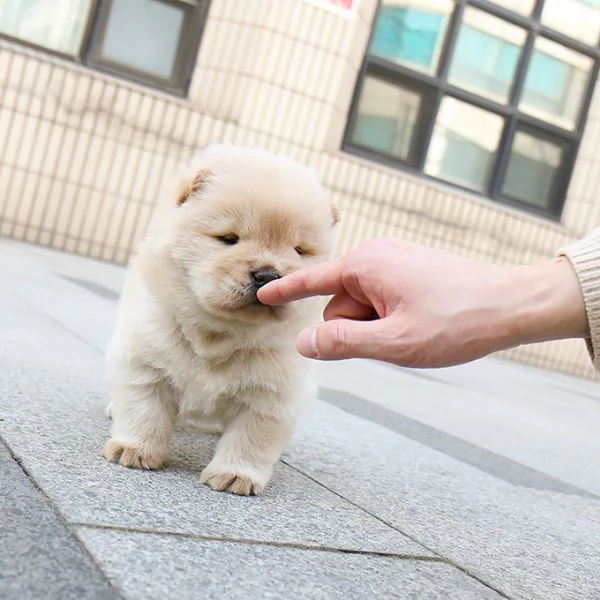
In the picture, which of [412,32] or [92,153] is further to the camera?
[412,32]

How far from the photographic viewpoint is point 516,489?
2.32m

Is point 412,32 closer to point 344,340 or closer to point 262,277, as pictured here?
point 262,277

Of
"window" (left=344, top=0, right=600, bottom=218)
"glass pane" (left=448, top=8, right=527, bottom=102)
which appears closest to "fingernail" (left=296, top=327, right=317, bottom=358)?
"window" (left=344, top=0, right=600, bottom=218)

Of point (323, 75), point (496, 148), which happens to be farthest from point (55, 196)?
point (496, 148)

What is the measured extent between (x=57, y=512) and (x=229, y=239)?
58 cm

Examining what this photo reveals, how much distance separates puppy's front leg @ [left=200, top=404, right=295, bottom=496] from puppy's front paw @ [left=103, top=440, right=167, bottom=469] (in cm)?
10

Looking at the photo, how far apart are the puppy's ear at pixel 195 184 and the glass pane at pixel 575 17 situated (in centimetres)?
650

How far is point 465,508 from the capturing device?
1.95 meters

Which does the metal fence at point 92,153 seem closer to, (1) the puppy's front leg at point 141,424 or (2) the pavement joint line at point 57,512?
(1) the puppy's front leg at point 141,424

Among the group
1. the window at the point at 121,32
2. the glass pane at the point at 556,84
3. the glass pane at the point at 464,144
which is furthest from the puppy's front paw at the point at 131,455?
the glass pane at the point at 556,84

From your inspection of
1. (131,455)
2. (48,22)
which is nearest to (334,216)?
(131,455)

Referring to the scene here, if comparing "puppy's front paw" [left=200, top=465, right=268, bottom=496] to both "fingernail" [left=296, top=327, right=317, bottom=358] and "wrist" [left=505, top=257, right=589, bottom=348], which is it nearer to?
"fingernail" [left=296, top=327, right=317, bottom=358]

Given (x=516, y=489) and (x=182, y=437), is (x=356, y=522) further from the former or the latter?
(x=516, y=489)

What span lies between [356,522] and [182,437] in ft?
1.89
